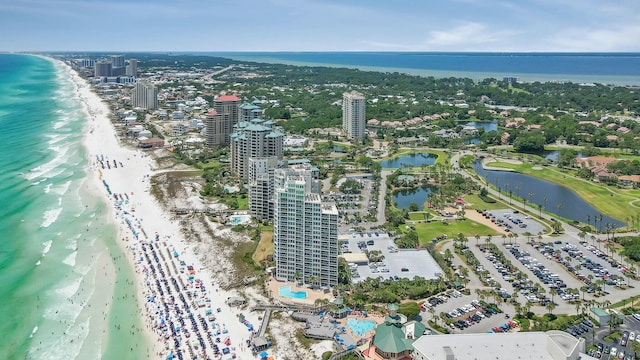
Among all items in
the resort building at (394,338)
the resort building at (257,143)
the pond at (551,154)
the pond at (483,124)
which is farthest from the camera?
the pond at (483,124)

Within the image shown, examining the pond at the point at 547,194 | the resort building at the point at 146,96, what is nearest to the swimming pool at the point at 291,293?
the pond at the point at 547,194

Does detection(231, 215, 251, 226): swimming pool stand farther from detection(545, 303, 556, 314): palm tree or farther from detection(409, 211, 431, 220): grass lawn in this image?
detection(545, 303, 556, 314): palm tree

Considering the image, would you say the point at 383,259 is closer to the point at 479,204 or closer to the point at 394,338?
the point at 394,338

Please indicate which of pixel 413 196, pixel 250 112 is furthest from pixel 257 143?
pixel 413 196

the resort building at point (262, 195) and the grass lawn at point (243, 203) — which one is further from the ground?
the resort building at point (262, 195)

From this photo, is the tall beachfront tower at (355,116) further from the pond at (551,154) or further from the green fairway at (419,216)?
the green fairway at (419,216)

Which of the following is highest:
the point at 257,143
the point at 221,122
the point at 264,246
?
the point at 221,122
